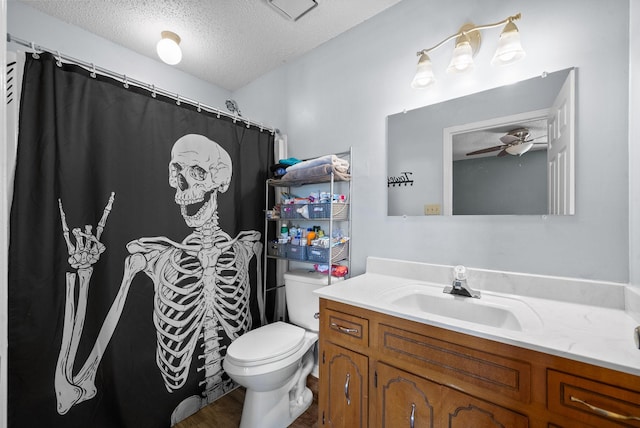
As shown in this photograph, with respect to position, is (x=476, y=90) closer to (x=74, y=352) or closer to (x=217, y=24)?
(x=217, y=24)

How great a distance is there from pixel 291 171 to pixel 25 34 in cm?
180

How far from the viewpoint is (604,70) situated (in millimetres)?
1060

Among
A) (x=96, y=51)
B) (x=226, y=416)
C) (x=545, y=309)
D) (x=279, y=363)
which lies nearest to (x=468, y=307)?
(x=545, y=309)

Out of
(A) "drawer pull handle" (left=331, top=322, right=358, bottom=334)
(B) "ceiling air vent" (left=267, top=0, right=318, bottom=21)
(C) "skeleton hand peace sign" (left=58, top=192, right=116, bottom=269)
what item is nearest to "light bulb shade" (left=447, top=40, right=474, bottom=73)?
(B) "ceiling air vent" (left=267, top=0, right=318, bottom=21)

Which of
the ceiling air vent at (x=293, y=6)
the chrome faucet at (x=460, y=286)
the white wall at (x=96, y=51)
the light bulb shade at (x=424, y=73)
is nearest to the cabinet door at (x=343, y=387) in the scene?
the chrome faucet at (x=460, y=286)

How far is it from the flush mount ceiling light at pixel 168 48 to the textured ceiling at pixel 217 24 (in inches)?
1.4

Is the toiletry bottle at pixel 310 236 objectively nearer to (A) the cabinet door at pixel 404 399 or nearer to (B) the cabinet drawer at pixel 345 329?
(B) the cabinet drawer at pixel 345 329

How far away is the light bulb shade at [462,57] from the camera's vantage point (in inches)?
49.9

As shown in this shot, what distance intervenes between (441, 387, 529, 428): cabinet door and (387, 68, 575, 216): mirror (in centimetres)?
81

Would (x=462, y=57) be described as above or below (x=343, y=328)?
above

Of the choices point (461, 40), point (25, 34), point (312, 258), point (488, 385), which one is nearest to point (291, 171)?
point (312, 258)

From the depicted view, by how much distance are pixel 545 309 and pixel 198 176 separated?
6.31 ft

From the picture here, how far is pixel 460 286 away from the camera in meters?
1.22

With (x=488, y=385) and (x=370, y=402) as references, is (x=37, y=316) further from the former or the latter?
(x=488, y=385)
